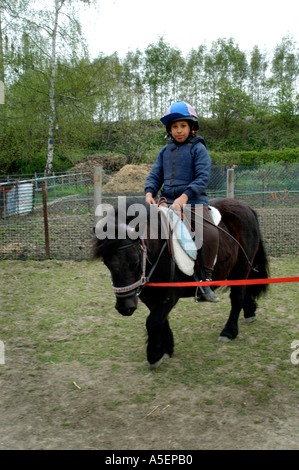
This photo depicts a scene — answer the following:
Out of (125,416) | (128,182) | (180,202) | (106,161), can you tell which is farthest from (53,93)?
(125,416)

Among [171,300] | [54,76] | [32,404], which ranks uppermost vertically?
[54,76]

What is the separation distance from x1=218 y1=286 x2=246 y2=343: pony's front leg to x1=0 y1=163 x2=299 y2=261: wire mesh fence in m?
1.68

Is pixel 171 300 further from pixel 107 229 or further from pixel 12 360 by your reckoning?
pixel 12 360

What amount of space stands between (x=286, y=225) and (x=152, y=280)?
255 inches

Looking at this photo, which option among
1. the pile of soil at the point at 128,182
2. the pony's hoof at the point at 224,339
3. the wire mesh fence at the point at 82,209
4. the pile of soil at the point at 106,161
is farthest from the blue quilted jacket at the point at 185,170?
the pile of soil at the point at 106,161

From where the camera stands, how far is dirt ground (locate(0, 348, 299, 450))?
2445 mm

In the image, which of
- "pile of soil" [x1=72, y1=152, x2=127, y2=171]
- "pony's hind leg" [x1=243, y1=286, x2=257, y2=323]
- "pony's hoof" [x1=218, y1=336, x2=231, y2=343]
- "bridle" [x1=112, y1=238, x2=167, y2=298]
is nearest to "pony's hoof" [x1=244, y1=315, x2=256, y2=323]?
"pony's hind leg" [x1=243, y1=286, x2=257, y2=323]

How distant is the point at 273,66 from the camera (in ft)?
146

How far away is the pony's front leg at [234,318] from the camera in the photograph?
4129mm

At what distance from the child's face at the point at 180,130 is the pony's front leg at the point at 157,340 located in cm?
159

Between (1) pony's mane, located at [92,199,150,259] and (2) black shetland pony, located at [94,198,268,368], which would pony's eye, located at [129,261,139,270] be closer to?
(2) black shetland pony, located at [94,198,268,368]

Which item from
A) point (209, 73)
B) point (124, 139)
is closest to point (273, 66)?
point (209, 73)

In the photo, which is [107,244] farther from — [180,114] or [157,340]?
[180,114]

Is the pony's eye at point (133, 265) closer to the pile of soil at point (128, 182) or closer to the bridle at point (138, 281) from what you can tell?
the bridle at point (138, 281)
